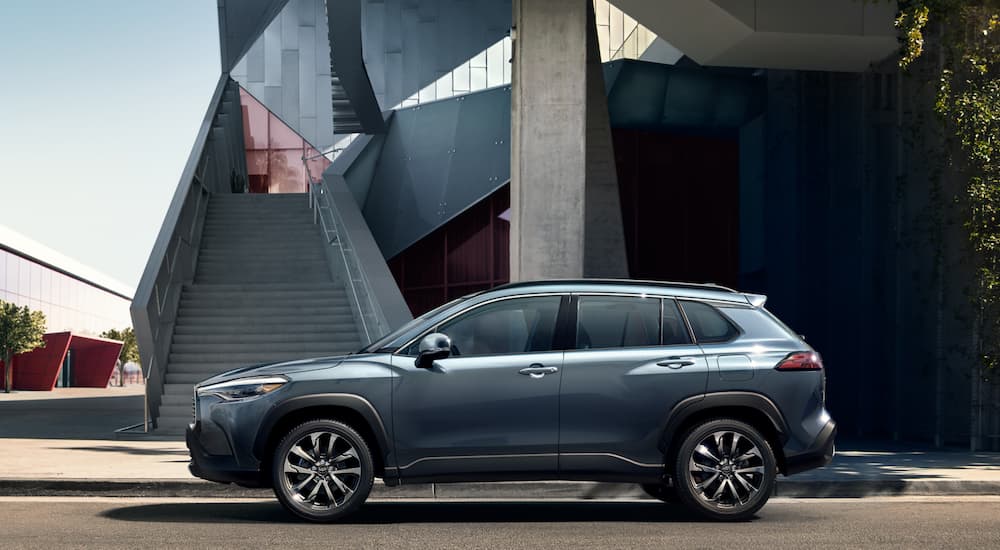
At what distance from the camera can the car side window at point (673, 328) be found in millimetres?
8953

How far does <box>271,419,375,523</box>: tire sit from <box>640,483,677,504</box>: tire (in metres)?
2.64

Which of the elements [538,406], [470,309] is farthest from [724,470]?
[470,309]

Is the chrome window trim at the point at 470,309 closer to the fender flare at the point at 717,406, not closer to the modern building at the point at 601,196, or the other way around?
the fender flare at the point at 717,406

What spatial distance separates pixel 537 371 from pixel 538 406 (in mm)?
246

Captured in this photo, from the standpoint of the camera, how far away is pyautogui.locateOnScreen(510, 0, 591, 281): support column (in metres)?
16.3

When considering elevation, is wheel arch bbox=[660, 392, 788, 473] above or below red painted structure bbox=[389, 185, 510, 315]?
below

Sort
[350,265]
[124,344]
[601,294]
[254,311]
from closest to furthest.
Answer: [601,294], [254,311], [350,265], [124,344]

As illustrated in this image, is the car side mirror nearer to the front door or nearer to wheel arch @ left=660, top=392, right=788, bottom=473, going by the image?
the front door

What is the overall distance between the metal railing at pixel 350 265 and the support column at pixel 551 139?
271 cm

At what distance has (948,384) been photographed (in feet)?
61.1

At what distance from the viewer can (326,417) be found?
8.70m

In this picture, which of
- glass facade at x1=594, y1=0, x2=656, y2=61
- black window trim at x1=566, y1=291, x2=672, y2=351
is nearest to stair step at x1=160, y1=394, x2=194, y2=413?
black window trim at x1=566, y1=291, x2=672, y2=351

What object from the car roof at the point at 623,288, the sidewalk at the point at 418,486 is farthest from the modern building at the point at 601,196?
the car roof at the point at 623,288

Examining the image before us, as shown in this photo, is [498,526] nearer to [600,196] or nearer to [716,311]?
[716,311]
